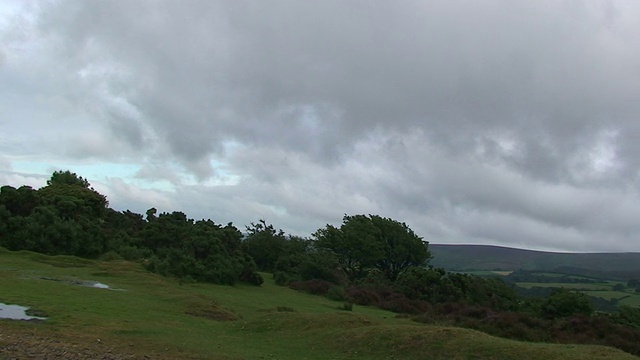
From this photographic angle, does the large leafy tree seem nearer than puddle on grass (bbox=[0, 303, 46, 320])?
No

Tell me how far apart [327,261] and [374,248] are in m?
8.96

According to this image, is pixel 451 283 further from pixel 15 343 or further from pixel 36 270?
pixel 15 343

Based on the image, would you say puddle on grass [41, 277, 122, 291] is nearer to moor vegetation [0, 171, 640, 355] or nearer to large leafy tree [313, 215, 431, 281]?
moor vegetation [0, 171, 640, 355]

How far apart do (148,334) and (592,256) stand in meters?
181

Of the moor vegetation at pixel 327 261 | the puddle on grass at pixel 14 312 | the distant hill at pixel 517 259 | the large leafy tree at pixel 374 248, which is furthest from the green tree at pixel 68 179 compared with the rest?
the distant hill at pixel 517 259

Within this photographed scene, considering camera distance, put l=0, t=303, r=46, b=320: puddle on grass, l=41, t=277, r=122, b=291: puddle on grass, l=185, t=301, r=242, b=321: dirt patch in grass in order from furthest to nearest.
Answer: l=41, t=277, r=122, b=291: puddle on grass, l=185, t=301, r=242, b=321: dirt patch in grass, l=0, t=303, r=46, b=320: puddle on grass

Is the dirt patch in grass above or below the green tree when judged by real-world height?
below

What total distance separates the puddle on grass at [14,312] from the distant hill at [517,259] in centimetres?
13934

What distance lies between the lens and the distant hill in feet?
525

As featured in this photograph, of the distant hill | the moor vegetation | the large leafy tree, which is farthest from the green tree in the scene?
the distant hill

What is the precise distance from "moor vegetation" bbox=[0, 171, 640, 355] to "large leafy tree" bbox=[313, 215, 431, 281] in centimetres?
13

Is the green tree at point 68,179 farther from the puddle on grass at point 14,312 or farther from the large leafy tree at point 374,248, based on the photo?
the puddle on grass at point 14,312

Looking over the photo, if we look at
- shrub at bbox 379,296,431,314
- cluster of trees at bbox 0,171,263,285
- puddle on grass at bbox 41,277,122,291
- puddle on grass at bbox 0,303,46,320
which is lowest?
shrub at bbox 379,296,431,314

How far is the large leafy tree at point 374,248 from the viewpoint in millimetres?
66938
